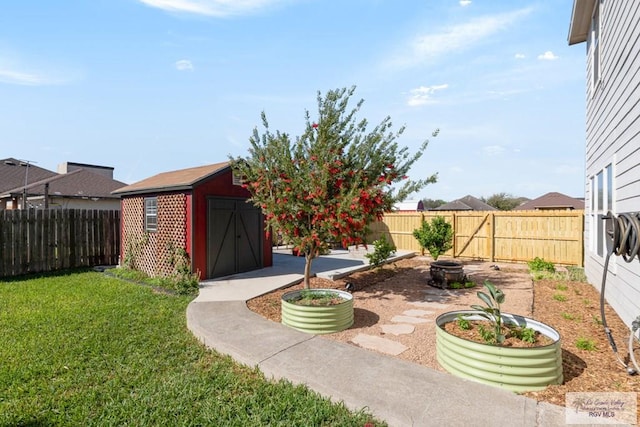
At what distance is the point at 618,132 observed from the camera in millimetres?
4980

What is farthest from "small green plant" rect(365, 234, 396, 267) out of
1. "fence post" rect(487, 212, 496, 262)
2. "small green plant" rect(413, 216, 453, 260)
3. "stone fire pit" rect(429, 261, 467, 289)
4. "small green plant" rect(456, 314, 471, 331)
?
"small green plant" rect(456, 314, 471, 331)

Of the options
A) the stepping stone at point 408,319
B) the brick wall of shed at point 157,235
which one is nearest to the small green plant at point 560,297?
the stepping stone at point 408,319

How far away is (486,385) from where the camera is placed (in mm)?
2908

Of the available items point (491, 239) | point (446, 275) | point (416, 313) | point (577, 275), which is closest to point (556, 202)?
point (491, 239)

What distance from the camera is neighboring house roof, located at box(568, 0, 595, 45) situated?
22.9 feet

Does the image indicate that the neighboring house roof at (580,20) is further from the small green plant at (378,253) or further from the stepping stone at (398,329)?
the stepping stone at (398,329)

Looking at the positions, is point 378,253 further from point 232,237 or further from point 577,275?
point 577,275

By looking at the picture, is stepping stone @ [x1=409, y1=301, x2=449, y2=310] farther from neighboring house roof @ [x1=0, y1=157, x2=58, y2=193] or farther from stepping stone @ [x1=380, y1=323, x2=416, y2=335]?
neighboring house roof @ [x1=0, y1=157, x2=58, y2=193]

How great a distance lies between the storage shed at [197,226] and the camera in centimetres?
766

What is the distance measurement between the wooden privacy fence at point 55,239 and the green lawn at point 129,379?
4.35 meters

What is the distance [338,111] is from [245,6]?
3.60m

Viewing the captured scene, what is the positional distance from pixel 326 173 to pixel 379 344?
259 centimetres

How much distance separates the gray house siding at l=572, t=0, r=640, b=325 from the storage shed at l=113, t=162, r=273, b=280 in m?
7.81

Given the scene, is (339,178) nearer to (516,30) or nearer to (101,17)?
(516,30)
